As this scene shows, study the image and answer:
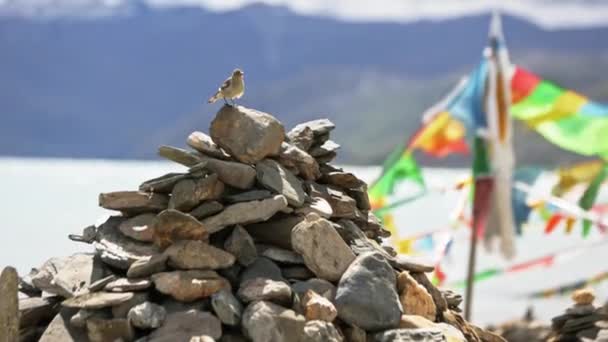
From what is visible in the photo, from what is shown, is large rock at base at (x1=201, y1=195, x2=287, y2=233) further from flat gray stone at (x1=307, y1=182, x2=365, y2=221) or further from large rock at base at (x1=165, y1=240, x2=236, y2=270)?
flat gray stone at (x1=307, y1=182, x2=365, y2=221)

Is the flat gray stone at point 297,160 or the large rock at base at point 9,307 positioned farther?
the flat gray stone at point 297,160

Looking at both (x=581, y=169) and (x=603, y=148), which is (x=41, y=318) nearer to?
(x=603, y=148)

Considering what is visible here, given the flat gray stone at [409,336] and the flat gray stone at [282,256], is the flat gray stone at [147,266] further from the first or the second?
the flat gray stone at [409,336]

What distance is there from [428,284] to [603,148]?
15437mm

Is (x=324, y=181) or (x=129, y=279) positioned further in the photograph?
(x=324, y=181)

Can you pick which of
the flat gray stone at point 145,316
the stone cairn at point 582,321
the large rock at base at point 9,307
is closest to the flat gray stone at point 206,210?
the flat gray stone at point 145,316

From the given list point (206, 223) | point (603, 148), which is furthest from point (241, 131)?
point (603, 148)

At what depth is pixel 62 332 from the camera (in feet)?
19.3

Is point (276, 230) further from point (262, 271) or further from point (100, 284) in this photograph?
point (100, 284)

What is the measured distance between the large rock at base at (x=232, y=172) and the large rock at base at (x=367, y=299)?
918mm

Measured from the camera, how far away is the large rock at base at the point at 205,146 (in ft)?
22.0

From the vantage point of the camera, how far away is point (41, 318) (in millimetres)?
6340

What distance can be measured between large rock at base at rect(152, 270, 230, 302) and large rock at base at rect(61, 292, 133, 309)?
0.20 meters

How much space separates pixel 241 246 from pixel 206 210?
323 mm
